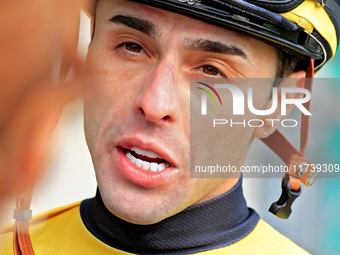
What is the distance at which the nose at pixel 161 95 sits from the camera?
49.9 inches

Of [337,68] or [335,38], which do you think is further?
[337,68]

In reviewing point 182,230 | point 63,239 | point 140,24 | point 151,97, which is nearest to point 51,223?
point 63,239

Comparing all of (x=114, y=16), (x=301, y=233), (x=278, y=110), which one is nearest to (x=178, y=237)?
(x=278, y=110)

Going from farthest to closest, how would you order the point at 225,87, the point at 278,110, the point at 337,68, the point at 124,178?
the point at 337,68 → the point at 278,110 → the point at 225,87 → the point at 124,178

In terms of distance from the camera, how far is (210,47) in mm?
1400

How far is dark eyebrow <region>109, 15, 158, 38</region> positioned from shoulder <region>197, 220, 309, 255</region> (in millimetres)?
850

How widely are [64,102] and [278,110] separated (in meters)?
1.43

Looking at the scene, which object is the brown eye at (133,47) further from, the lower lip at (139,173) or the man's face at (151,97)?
the lower lip at (139,173)

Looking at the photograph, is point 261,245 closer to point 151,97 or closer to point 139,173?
point 139,173

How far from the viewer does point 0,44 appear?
0.48 m

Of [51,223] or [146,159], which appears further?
[51,223]

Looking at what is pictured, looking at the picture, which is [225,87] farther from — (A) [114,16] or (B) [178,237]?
(B) [178,237]

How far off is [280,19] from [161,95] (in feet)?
1.69

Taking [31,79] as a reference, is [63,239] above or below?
below
